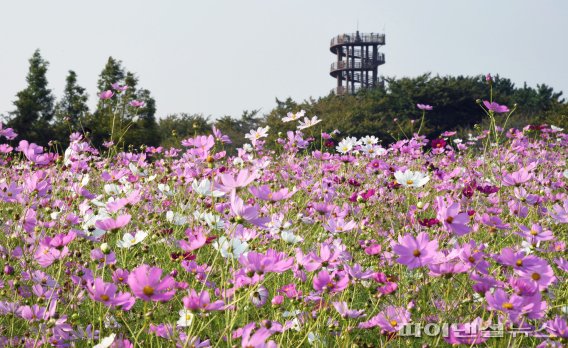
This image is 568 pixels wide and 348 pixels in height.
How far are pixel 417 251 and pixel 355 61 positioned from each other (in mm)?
40460

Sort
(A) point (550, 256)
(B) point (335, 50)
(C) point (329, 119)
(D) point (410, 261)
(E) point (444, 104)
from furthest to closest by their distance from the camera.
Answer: (B) point (335, 50), (E) point (444, 104), (C) point (329, 119), (A) point (550, 256), (D) point (410, 261)

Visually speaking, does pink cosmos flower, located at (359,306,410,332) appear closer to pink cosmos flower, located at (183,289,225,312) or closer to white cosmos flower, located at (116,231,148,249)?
pink cosmos flower, located at (183,289,225,312)

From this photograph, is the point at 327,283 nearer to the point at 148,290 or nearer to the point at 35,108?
the point at 148,290

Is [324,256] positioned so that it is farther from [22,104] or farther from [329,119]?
[22,104]

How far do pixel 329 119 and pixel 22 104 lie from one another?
10.4 m

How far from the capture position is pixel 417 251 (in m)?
1.18

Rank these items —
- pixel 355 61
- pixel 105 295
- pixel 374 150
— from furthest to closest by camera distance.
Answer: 1. pixel 355 61
2. pixel 374 150
3. pixel 105 295

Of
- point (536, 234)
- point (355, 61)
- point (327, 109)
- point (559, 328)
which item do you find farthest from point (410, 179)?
point (355, 61)

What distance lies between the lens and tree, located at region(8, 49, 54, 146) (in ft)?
58.1

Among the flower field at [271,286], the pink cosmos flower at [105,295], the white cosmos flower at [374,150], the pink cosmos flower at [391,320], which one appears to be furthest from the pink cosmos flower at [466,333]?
the white cosmos flower at [374,150]

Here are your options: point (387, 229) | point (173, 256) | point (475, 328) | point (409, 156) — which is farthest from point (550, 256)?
point (409, 156)

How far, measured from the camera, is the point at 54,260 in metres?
1.42

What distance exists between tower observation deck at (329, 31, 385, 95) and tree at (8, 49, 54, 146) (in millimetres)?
23811

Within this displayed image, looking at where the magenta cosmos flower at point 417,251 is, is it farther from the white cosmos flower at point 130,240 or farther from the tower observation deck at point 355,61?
the tower observation deck at point 355,61
